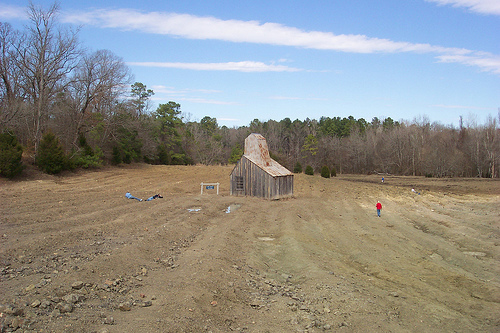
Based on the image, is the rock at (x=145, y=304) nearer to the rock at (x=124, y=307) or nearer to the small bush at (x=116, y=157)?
the rock at (x=124, y=307)

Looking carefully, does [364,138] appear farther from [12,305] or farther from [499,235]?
[12,305]

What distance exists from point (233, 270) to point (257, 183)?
13.7 meters

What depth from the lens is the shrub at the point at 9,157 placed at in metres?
25.2

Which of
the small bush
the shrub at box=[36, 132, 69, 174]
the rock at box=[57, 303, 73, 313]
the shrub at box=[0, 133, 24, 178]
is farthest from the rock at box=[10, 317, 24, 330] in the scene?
the small bush

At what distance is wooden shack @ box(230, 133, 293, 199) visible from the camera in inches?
880

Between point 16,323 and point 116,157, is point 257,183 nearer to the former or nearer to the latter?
point 16,323

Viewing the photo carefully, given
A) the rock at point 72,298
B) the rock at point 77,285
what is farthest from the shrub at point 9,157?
the rock at point 72,298

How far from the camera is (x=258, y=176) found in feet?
74.3

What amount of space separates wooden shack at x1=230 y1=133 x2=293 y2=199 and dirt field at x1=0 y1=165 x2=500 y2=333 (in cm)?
361

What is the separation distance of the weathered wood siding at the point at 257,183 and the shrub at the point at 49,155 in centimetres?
1727

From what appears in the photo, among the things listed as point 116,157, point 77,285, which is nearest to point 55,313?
point 77,285

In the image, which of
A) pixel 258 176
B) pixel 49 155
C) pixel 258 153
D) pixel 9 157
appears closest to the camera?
pixel 258 176

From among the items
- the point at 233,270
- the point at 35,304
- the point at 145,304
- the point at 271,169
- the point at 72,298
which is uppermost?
the point at 271,169

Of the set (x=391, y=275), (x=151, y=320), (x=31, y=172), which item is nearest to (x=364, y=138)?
(x=31, y=172)
